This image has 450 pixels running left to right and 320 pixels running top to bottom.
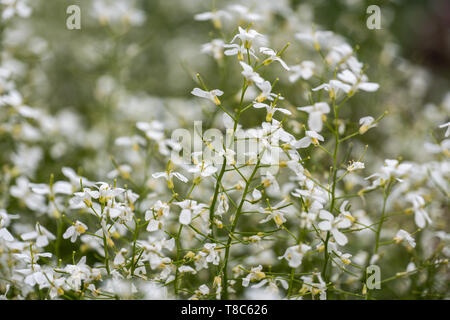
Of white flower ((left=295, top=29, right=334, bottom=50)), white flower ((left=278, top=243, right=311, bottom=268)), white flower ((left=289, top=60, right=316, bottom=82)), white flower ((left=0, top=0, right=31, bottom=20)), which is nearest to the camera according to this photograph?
white flower ((left=278, top=243, right=311, bottom=268))

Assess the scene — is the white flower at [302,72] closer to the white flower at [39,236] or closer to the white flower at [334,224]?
the white flower at [334,224]

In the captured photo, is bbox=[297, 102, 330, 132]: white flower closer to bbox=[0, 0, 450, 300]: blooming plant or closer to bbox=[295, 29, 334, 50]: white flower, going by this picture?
bbox=[0, 0, 450, 300]: blooming plant

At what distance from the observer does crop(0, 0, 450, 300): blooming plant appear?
1.21m

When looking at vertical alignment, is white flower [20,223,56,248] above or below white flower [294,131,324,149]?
below

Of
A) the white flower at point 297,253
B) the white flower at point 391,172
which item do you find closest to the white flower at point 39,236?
the white flower at point 297,253

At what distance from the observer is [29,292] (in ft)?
4.67

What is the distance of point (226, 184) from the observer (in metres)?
1.62

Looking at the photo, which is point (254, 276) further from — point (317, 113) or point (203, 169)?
point (317, 113)

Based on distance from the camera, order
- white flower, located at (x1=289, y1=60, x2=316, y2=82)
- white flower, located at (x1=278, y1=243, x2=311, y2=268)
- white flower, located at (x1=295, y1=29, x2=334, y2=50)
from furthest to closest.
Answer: white flower, located at (x1=295, y1=29, x2=334, y2=50), white flower, located at (x1=289, y1=60, x2=316, y2=82), white flower, located at (x1=278, y1=243, x2=311, y2=268)

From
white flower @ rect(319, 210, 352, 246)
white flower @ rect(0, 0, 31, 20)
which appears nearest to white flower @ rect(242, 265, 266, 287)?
white flower @ rect(319, 210, 352, 246)

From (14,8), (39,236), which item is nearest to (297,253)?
(39,236)

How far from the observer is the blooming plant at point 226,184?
1215 millimetres

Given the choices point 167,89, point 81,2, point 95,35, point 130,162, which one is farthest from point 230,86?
point 81,2
